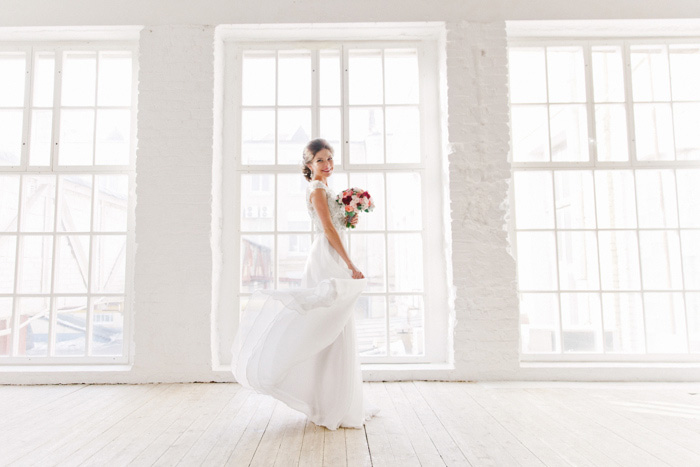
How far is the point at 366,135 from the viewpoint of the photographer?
14.0 ft

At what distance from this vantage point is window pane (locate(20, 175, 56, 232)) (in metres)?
4.21

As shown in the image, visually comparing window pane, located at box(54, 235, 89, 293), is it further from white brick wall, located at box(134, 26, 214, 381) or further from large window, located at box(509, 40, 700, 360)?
large window, located at box(509, 40, 700, 360)

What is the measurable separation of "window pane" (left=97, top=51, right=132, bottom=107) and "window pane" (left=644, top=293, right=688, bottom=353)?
5.05 metres

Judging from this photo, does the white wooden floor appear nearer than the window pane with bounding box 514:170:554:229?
Yes

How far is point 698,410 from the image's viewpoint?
3.04 meters

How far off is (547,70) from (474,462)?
355cm

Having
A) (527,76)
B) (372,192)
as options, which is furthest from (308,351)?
(527,76)

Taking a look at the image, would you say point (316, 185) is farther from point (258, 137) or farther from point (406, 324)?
point (406, 324)

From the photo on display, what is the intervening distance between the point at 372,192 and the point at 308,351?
1.94m

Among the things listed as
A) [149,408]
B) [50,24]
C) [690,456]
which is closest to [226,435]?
[149,408]

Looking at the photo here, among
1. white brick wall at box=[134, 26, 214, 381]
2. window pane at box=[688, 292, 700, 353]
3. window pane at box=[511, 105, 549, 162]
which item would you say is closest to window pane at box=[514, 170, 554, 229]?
window pane at box=[511, 105, 549, 162]

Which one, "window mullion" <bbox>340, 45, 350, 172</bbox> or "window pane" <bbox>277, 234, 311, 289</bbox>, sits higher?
"window mullion" <bbox>340, 45, 350, 172</bbox>

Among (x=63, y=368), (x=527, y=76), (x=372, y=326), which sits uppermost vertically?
(x=527, y=76)

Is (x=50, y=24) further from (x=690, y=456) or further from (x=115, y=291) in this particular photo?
(x=690, y=456)
